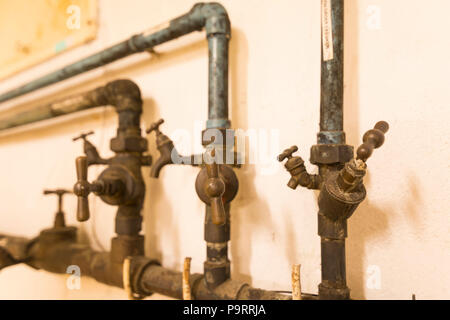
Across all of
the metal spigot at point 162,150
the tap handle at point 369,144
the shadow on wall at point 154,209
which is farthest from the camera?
the shadow on wall at point 154,209

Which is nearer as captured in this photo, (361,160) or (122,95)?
(361,160)

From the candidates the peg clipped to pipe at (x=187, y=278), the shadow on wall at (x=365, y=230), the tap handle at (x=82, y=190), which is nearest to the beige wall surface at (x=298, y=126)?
the shadow on wall at (x=365, y=230)

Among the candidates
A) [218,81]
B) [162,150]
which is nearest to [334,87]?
[218,81]

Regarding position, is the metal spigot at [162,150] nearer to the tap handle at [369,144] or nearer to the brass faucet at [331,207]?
the brass faucet at [331,207]

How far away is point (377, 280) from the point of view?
1.70ft

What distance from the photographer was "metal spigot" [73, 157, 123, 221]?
1.84 feet

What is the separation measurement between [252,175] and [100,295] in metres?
0.54

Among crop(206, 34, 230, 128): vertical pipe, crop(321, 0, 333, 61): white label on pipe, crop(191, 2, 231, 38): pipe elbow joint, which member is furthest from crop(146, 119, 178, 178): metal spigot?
crop(321, 0, 333, 61): white label on pipe

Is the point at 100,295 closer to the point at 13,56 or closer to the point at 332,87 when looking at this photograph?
the point at 332,87

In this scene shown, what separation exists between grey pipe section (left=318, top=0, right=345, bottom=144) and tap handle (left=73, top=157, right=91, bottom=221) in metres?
0.39

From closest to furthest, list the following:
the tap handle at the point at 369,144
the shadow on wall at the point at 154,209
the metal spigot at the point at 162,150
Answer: the tap handle at the point at 369,144, the metal spigot at the point at 162,150, the shadow on wall at the point at 154,209

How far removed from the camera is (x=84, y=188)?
1.85 ft

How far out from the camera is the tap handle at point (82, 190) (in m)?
0.56

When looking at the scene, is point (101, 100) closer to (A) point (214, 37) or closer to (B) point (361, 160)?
(A) point (214, 37)
